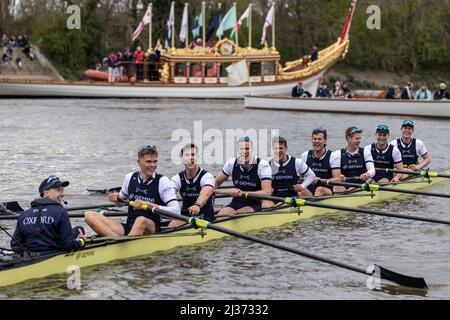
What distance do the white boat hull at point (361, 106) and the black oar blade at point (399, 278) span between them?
28365mm

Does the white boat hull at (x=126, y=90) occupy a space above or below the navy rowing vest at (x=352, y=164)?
above

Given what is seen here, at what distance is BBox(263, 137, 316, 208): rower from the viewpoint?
15.4 metres

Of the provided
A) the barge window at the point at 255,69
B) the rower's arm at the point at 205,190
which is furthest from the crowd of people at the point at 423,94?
the rower's arm at the point at 205,190

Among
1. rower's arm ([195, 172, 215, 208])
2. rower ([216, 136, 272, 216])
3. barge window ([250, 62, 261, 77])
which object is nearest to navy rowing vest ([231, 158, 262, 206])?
rower ([216, 136, 272, 216])

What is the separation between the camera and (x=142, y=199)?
40.7ft

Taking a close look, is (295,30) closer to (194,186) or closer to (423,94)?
(423,94)

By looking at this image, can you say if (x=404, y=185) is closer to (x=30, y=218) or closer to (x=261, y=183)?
(x=261, y=183)

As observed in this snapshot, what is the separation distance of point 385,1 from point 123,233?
201ft

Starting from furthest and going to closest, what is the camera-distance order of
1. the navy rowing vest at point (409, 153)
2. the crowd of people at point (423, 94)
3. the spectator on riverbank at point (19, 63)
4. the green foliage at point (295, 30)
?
the green foliage at point (295, 30), the spectator on riverbank at point (19, 63), the crowd of people at point (423, 94), the navy rowing vest at point (409, 153)

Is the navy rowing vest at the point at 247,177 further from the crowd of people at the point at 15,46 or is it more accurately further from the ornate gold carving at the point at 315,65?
the crowd of people at the point at 15,46

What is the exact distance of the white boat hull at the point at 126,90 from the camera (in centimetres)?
5231

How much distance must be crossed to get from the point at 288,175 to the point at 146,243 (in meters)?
3.99

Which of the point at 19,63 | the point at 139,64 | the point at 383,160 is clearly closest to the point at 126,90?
the point at 139,64

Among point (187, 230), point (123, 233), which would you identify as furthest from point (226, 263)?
point (123, 233)
